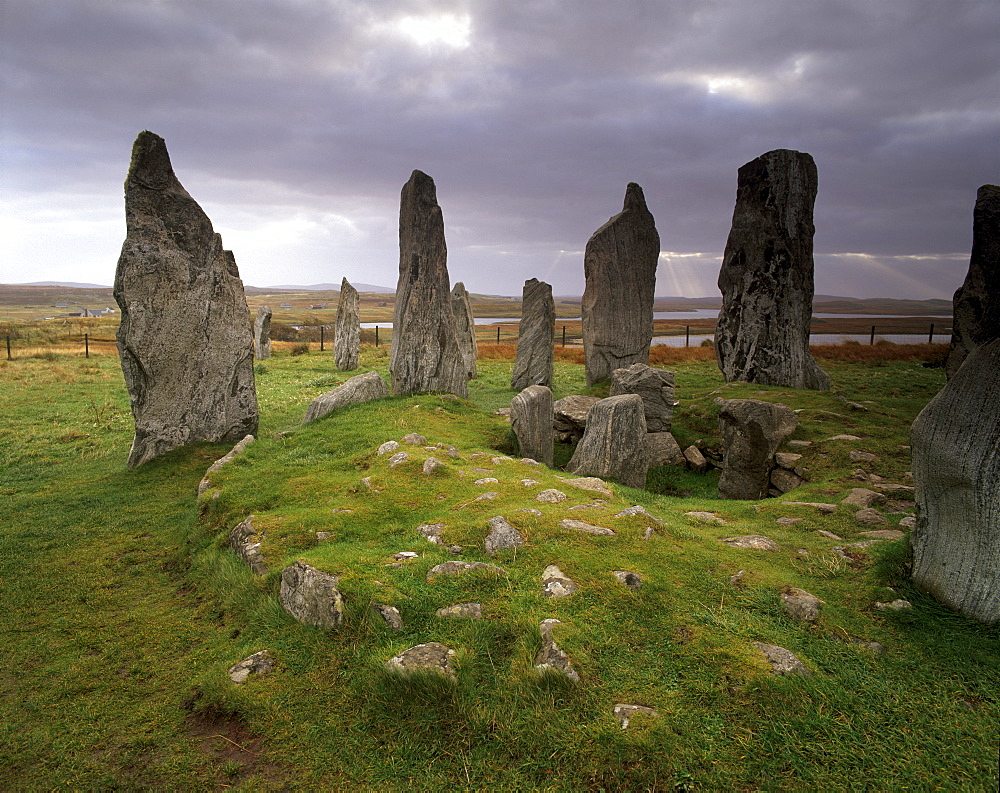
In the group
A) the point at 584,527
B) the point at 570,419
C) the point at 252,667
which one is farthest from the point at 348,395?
the point at 252,667

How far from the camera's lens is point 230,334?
11594mm

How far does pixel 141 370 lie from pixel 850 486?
12059 mm

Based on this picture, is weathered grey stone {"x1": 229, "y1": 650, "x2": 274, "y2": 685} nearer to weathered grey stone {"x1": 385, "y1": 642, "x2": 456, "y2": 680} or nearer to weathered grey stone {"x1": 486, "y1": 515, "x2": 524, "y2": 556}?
weathered grey stone {"x1": 385, "y1": 642, "x2": 456, "y2": 680}

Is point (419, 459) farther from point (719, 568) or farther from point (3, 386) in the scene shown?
point (3, 386)

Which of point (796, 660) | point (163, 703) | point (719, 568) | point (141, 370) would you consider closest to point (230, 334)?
point (141, 370)

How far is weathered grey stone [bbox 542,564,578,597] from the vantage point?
4649mm

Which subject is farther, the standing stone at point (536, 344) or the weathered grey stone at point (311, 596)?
the standing stone at point (536, 344)

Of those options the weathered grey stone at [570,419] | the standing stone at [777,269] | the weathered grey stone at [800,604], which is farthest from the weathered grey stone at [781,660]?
the standing stone at [777,269]

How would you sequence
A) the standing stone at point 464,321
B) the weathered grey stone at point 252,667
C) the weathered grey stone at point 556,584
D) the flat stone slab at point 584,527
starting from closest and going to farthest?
the weathered grey stone at point 252,667, the weathered grey stone at point 556,584, the flat stone slab at point 584,527, the standing stone at point 464,321

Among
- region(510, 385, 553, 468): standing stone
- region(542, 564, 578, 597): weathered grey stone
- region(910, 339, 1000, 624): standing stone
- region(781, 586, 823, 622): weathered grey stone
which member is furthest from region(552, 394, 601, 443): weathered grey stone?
region(910, 339, 1000, 624): standing stone

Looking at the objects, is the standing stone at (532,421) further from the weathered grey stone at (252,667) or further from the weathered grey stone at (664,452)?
the weathered grey stone at (252,667)

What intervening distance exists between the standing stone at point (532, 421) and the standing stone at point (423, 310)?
4370 mm

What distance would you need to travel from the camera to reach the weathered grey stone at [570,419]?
40.9 feet

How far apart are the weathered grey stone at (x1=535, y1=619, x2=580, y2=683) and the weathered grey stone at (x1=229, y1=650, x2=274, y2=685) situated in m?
2.16
